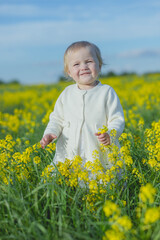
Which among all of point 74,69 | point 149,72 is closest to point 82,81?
point 74,69

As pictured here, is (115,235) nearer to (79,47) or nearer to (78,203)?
(78,203)

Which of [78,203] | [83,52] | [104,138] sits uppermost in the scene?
[83,52]

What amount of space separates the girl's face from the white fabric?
142 millimetres

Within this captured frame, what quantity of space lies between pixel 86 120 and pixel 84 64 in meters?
0.58

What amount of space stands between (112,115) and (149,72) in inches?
1010

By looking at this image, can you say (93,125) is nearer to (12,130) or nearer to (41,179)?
(41,179)

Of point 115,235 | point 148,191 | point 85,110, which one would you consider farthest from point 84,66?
point 115,235

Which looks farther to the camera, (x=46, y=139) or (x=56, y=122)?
(x=56, y=122)

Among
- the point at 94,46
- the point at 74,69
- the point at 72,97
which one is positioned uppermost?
the point at 94,46

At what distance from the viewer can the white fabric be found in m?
3.08

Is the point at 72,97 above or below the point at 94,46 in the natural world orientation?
below

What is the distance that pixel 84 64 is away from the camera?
3090mm

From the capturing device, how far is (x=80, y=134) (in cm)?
310

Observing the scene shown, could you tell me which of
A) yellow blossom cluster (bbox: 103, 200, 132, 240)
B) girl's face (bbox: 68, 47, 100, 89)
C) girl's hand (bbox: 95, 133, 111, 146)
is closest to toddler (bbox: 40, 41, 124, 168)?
girl's face (bbox: 68, 47, 100, 89)
